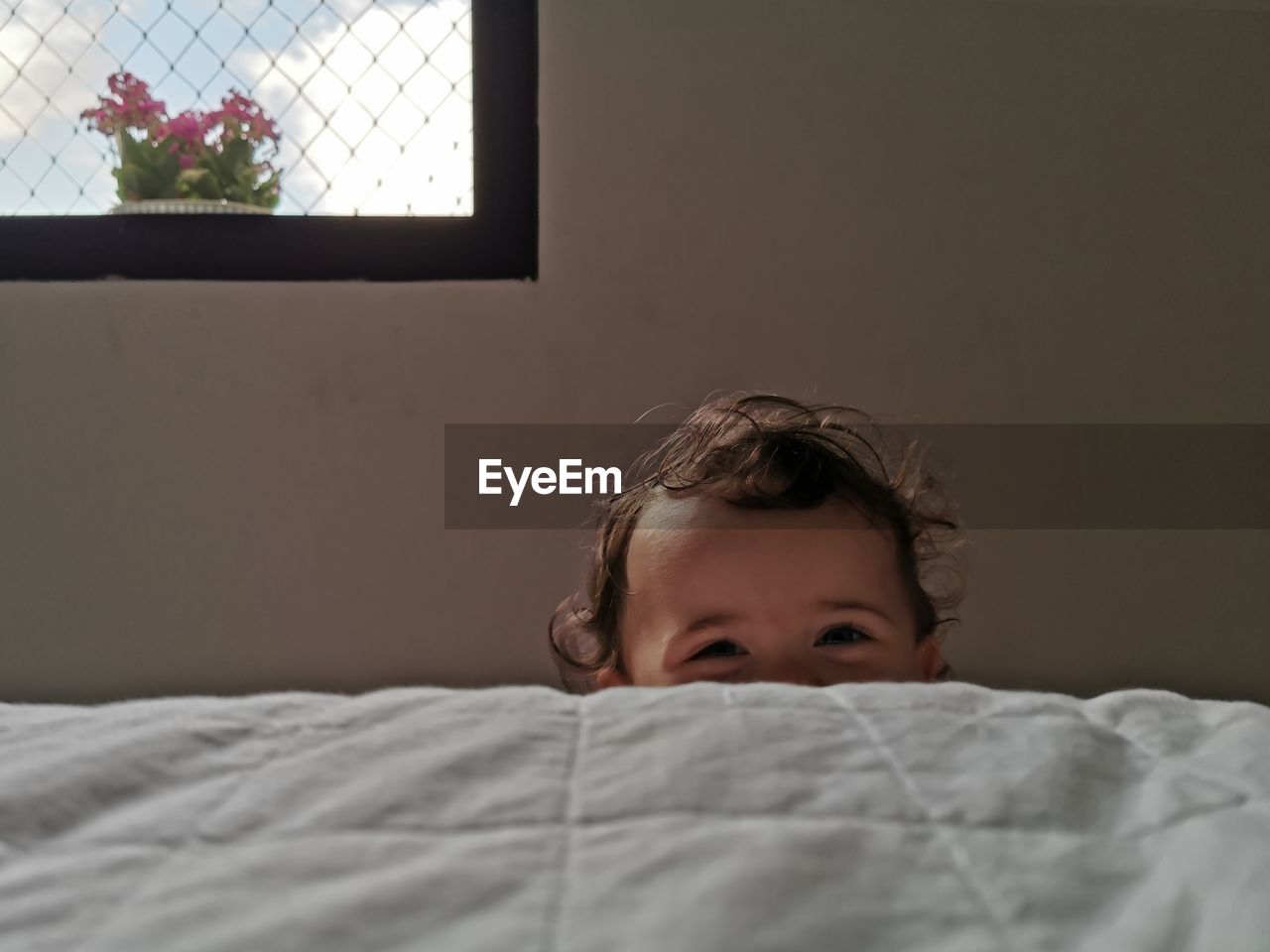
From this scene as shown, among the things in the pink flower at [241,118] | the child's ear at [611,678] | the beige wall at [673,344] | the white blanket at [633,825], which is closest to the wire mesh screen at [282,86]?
the pink flower at [241,118]

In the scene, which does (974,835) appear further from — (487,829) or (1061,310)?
(1061,310)

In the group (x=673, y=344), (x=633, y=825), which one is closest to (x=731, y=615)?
(x=633, y=825)

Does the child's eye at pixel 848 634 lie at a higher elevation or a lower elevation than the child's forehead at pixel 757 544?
lower

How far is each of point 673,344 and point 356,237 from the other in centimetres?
50

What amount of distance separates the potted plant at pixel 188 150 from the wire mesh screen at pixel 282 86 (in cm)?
2

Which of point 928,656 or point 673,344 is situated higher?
point 673,344

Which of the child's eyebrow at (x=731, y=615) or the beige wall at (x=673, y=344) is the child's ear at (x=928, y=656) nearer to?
the child's eyebrow at (x=731, y=615)

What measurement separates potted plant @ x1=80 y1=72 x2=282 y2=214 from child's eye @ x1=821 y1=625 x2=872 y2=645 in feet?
3.71

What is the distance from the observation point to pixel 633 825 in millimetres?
265

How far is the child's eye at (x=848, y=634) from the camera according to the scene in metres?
0.79

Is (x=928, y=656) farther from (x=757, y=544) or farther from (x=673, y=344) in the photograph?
(x=673, y=344)

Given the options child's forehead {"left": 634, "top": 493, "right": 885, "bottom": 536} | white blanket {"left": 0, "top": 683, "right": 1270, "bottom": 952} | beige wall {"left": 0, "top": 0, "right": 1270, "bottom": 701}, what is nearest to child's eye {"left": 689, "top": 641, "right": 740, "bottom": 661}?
child's forehead {"left": 634, "top": 493, "right": 885, "bottom": 536}

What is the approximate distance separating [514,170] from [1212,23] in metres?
1.03

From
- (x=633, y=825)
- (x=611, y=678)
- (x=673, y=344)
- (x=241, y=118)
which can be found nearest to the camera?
(x=633, y=825)
